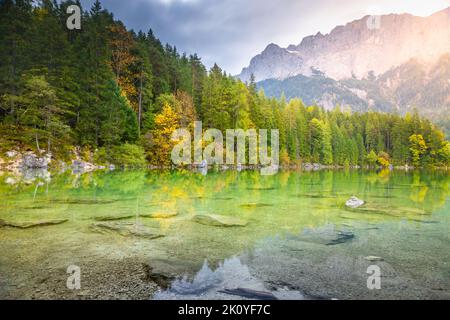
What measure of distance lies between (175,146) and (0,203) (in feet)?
104

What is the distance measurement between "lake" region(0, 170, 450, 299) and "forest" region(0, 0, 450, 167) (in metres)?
23.6

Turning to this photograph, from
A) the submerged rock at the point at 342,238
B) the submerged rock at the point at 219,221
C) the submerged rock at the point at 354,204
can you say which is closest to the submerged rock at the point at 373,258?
the submerged rock at the point at 342,238

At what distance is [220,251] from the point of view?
6.41 meters

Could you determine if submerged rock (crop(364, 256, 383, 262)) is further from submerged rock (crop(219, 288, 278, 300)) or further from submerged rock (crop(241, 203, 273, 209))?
submerged rock (crop(241, 203, 273, 209))

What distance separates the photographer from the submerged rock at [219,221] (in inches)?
350

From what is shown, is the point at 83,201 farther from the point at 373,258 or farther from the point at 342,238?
the point at 373,258

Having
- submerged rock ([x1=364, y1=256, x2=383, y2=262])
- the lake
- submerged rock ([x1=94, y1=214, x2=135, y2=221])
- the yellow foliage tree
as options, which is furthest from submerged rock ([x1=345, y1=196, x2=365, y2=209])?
the yellow foliage tree

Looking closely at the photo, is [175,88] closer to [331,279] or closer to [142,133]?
[142,133]

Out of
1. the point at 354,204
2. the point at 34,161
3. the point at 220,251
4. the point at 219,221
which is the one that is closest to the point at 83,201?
the point at 219,221

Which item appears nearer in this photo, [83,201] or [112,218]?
[112,218]

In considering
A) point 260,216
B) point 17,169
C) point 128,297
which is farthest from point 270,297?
point 17,169

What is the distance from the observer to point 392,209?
1223 centimetres

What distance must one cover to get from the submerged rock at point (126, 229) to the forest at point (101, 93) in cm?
2692

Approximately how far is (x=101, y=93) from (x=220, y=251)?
35978 mm
